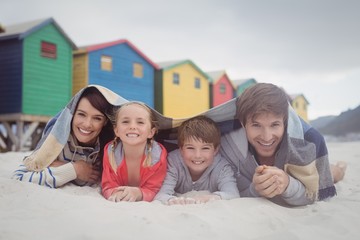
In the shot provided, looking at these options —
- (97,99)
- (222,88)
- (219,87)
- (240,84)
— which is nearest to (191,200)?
(97,99)

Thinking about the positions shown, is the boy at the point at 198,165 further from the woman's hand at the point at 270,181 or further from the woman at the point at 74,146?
the woman at the point at 74,146

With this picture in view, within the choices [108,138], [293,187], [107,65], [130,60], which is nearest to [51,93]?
[107,65]

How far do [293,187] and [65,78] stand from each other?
10089 millimetres

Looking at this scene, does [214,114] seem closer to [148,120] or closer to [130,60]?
[148,120]

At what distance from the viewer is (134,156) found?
8.92 feet

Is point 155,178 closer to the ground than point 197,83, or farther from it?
closer to the ground

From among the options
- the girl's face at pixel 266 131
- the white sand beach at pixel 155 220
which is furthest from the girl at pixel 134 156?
the girl's face at pixel 266 131

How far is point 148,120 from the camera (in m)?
2.71

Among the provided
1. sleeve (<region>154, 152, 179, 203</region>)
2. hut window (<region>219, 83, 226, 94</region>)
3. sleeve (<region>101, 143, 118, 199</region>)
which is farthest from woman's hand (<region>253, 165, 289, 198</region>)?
hut window (<region>219, 83, 226, 94</region>)

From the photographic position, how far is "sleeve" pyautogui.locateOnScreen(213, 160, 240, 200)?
8.03ft

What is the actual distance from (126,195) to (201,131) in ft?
2.38

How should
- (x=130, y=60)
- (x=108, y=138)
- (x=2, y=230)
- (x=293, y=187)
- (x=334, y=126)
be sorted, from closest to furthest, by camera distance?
(x=2, y=230) < (x=293, y=187) < (x=108, y=138) < (x=130, y=60) < (x=334, y=126)

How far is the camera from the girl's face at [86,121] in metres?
2.87

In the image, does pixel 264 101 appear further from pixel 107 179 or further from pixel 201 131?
pixel 107 179
